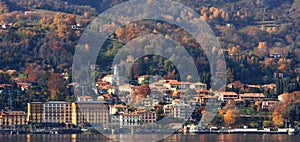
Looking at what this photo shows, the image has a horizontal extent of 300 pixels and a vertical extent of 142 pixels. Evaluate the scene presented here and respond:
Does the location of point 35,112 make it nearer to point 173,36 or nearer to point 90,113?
point 90,113

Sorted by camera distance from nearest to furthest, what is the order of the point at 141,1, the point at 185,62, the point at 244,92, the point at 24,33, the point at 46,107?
the point at 46,107 → the point at 244,92 → the point at 185,62 → the point at 24,33 → the point at 141,1

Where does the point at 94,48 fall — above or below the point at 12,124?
above

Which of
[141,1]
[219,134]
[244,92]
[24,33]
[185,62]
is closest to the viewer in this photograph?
[219,134]

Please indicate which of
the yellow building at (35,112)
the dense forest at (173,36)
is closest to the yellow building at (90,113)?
the yellow building at (35,112)

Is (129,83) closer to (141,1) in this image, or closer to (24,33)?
(24,33)

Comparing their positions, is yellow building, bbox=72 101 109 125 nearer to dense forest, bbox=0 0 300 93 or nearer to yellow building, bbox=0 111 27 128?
yellow building, bbox=0 111 27 128

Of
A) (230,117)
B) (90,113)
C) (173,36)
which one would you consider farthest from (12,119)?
(173,36)

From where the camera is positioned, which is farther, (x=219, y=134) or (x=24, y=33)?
(x=24, y=33)

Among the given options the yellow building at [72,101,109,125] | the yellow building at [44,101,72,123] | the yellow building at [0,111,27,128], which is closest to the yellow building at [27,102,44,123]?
the yellow building at [44,101,72,123]

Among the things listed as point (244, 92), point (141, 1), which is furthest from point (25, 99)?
point (141, 1)
